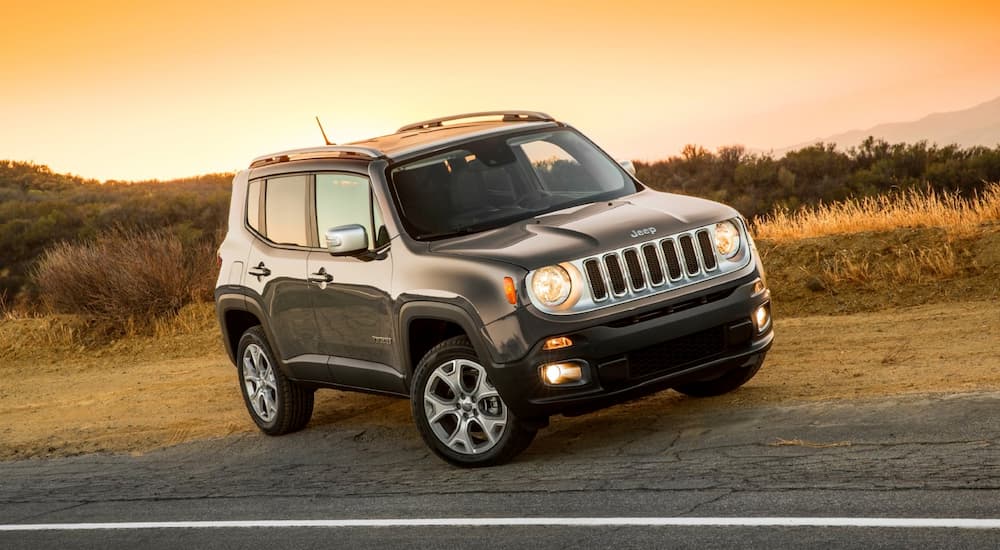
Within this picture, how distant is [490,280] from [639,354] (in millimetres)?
977

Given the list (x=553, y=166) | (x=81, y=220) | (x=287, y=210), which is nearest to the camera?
(x=553, y=166)

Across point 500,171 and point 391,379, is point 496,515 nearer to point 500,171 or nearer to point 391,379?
point 391,379

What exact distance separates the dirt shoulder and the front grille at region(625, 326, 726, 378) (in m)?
1.13

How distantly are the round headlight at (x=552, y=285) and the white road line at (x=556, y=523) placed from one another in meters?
1.33

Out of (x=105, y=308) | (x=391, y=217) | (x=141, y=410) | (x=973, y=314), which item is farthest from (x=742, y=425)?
(x=105, y=308)

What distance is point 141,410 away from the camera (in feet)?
43.7

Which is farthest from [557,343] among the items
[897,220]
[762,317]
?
[897,220]

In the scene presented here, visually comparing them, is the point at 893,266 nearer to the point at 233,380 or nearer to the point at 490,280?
the point at 233,380

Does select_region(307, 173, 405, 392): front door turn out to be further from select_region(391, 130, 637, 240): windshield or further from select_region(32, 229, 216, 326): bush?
select_region(32, 229, 216, 326): bush

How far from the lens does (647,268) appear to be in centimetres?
742

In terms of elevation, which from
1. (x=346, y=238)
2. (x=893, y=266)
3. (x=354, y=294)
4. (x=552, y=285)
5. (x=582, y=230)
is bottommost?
(x=893, y=266)

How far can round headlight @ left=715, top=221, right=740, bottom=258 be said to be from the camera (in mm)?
7809

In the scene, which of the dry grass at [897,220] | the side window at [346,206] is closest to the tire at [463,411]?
the side window at [346,206]

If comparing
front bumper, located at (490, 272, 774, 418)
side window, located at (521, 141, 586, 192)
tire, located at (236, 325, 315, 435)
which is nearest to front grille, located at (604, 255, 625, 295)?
front bumper, located at (490, 272, 774, 418)
